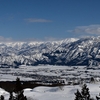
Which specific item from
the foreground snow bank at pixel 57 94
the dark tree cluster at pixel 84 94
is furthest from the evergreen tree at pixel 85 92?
the foreground snow bank at pixel 57 94

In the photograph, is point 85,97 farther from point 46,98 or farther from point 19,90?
point 46,98

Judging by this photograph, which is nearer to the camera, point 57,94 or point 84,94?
point 84,94

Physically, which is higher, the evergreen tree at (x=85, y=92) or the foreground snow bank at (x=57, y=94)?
the evergreen tree at (x=85, y=92)

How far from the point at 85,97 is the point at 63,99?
8036cm

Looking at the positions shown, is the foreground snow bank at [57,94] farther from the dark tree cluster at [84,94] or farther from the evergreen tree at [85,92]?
the evergreen tree at [85,92]

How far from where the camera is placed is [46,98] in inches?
5531

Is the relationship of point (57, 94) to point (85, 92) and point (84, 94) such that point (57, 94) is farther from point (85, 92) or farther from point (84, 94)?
point (85, 92)

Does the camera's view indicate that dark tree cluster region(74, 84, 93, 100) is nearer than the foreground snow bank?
Yes

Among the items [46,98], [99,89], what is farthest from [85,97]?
[99,89]

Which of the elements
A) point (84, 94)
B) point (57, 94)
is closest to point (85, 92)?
point (84, 94)

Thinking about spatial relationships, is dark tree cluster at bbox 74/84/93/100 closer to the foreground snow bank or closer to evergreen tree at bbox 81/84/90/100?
evergreen tree at bbox 81/84/90/100

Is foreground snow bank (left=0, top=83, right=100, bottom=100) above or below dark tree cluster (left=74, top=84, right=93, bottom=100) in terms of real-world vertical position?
below

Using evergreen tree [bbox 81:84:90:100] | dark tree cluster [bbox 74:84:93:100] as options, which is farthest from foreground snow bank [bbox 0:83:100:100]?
evergreen tree [bbox 81:84:90:100]

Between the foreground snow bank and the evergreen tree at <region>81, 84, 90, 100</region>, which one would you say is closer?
the evergreen tree at <region>81, 84, 90, 100</region>
